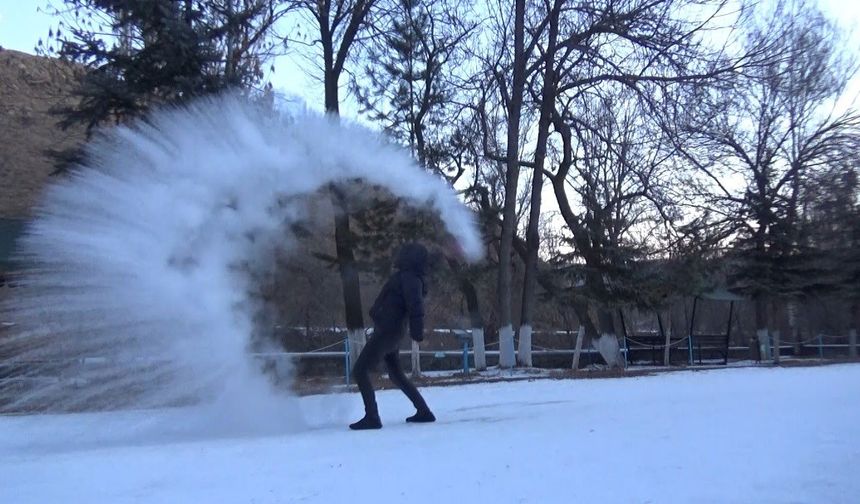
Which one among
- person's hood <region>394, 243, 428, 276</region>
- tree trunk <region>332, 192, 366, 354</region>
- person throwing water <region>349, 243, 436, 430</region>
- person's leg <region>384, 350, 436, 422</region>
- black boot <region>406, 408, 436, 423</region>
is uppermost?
tree trunk <region>332, 192, 366, 354</region>

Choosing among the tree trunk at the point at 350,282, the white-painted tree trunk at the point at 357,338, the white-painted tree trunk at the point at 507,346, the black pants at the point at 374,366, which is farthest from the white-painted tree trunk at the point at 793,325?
the black pants at the point at 374,366

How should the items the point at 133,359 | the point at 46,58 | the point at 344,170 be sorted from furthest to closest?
the point at 46,58 → the point at 344,170 → the point at 133,359

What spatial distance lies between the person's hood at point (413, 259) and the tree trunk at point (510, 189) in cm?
1403

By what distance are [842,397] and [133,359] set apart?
317 inches

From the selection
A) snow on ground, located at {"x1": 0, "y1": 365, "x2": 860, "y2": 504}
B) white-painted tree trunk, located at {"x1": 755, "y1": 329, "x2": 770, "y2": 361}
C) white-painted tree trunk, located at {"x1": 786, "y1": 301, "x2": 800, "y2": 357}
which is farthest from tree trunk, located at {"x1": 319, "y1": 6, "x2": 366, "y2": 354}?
white-painted tree trunk, located at {"x1": 786, "y1": 301, "x2": 800, "y2": 357}

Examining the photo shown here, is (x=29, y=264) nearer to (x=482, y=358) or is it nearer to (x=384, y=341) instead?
(x=384, y=341)

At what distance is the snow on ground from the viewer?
5.45 m

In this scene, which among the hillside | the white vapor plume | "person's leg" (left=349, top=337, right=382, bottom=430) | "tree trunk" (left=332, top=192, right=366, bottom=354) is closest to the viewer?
the white vapor plume

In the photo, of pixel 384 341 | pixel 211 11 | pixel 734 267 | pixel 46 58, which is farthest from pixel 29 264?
pixel 734 267

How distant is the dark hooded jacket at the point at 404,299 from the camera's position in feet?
26.6

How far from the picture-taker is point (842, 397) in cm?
1033

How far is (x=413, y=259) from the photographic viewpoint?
825cm

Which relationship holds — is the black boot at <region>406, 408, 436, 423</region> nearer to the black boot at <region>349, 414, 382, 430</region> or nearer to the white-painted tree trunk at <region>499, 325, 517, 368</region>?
the black boot at <region>349, 414, 382, 430</region>

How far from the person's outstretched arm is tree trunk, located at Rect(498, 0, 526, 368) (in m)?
14.1
